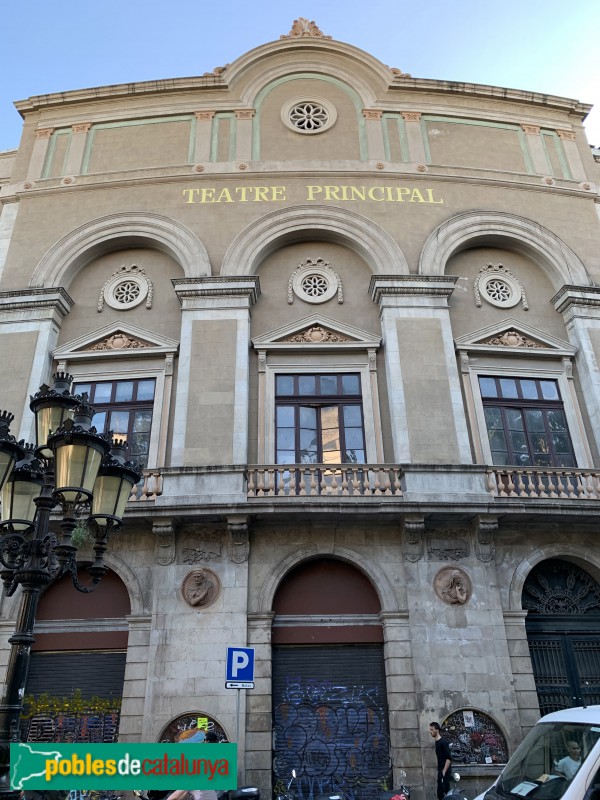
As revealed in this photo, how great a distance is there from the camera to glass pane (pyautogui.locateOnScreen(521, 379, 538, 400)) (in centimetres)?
1800

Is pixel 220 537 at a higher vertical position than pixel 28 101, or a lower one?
lower

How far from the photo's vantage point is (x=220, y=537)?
588 inches

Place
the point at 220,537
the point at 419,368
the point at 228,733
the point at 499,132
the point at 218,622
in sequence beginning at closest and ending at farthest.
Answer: the point at 228,733 < the point at 218,622 < the point at 220,537 < the point at 419,368 < the point at 499,132

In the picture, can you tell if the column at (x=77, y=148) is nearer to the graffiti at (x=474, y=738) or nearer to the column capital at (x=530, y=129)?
the column capital at (x=530, y=129)

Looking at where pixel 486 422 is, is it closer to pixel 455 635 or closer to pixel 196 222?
pixel 455 635

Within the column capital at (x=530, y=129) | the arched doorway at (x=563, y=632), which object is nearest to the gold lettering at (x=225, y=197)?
the column capital at (x=530, y=129)

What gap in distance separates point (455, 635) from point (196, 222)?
13679 mm

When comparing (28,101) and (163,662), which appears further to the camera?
(28,101)

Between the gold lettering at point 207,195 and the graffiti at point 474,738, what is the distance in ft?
51.3

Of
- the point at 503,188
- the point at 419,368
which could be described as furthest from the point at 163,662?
the point at 503,188

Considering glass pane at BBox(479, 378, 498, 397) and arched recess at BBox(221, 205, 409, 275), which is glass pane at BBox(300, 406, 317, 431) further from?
glass pane at BBox(479, 378, 498, 397)

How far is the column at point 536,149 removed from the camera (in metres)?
21.9

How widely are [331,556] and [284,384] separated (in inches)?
198

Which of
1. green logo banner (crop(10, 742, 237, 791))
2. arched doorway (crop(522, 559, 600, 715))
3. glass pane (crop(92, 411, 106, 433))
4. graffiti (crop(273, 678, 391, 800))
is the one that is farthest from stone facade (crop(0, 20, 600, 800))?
green logo banner (crop(10, 742, 237, 791))
